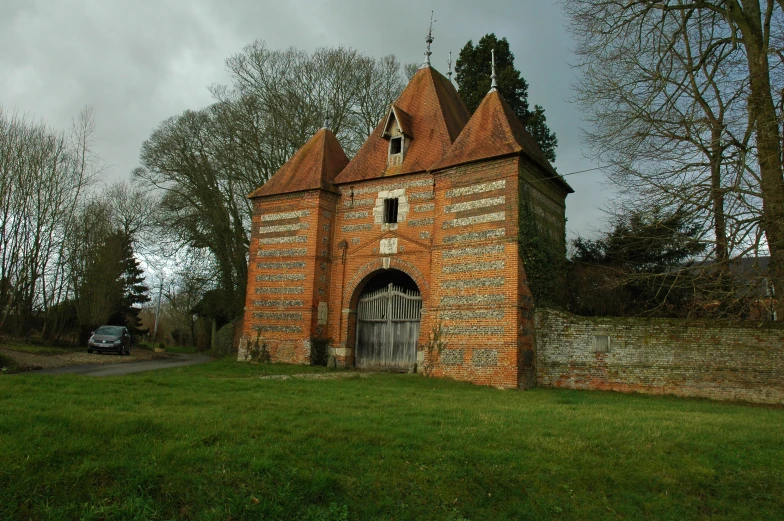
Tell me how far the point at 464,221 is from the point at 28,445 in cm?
1244

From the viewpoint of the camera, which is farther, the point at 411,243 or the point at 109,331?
the point at 109,331

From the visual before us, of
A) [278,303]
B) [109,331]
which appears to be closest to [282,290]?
[278,303]

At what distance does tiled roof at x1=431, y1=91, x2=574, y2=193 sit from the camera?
52.3 feet

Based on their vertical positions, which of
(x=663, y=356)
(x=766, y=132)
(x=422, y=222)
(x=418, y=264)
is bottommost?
(x=663, y=356)

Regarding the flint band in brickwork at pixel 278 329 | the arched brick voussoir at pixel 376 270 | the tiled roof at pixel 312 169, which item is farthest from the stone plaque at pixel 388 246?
the flint band in brickwork at pixel 278 329

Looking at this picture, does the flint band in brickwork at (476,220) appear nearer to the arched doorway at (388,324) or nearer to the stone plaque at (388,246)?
the stone plaque at (388,246)

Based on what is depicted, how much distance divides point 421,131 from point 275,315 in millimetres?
7835

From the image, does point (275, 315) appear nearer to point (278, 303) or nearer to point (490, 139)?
point (278, 303)

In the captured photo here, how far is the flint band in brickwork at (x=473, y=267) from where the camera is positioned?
15.3 metres

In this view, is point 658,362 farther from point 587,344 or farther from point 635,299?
point 635,299

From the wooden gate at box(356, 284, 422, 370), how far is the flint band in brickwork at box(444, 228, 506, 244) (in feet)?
7.24

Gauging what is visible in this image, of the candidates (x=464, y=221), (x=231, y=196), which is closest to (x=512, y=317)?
(x=464, y=221)

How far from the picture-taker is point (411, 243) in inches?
686

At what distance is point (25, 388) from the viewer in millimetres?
8664
